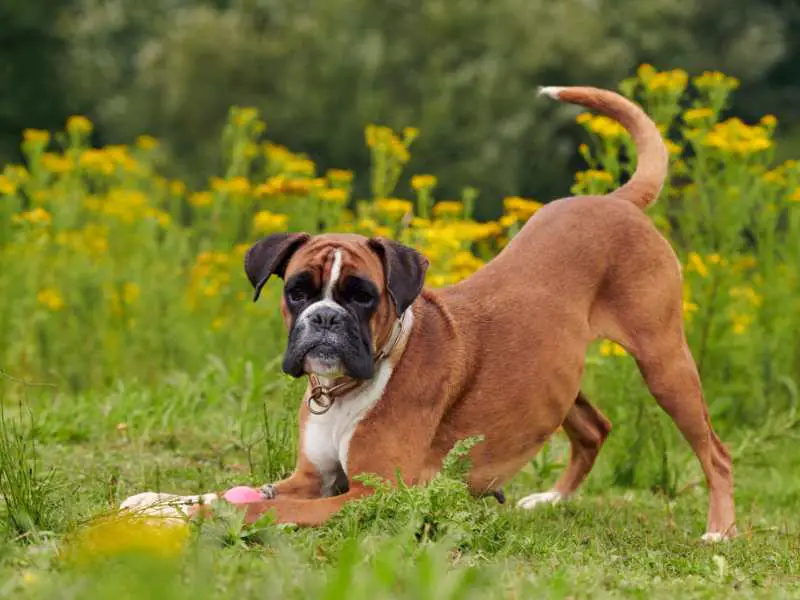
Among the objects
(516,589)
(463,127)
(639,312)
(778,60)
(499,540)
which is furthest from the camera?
(778,60)

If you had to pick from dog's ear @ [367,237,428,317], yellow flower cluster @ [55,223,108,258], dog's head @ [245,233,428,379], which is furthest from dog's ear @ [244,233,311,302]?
yellow flower cluster @ [55,223,108,258]

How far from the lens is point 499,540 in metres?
4.61

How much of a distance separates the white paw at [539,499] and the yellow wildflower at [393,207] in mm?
2113

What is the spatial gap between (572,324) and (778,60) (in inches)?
765

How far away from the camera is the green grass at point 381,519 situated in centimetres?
338

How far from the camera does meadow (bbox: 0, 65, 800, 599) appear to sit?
3711mm

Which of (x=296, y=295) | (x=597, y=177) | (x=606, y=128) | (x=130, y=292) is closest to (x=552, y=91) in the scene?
(x=597, y=177)

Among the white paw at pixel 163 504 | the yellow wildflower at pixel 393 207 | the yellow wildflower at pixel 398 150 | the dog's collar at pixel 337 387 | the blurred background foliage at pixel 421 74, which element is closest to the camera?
the white paw at pixel 163 504

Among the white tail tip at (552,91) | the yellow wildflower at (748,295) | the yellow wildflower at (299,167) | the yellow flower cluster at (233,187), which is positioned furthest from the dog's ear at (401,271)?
the yellow flower cluster at (233,187)

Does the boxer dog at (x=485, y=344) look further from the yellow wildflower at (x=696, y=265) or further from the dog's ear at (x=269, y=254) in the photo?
the yellow wildflower at (x=696, y=265)

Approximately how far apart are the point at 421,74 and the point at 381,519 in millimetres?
17748

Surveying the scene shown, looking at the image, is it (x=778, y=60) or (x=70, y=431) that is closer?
(x=70, y=431)

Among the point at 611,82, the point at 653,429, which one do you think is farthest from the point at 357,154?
the point at 653,429

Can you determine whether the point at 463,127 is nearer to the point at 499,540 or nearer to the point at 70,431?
the point at 70,431
